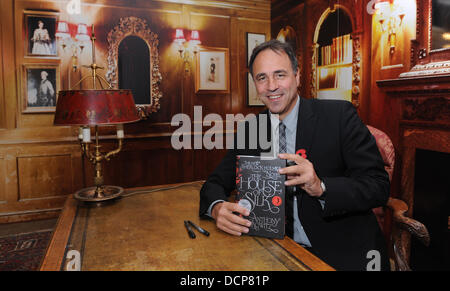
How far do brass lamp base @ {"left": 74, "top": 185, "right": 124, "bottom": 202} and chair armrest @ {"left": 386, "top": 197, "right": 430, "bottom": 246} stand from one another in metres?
1.58

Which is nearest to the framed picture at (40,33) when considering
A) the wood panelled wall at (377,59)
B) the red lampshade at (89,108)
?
the red lampshade at (89,108)

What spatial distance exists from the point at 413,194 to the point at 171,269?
262 cm

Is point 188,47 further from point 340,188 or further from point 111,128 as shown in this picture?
point 340,188

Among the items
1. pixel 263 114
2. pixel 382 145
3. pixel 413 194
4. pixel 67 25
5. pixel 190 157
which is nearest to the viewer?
pixel 263 114

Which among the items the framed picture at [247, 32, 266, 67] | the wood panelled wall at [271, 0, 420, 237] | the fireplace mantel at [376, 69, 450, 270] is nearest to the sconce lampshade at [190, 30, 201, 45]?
the framed picture at [247, 32, 266, 67]

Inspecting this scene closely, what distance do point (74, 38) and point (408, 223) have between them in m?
4.55

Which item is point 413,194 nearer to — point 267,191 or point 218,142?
point 267,191

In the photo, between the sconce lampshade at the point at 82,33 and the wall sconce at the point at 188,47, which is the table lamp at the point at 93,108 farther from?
the wall sconce at the point at 188,47

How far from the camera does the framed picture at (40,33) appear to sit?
4277 mm

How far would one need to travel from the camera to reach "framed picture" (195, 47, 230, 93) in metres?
5.21

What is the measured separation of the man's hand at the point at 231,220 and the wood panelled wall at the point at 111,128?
Result: 12.1 ft

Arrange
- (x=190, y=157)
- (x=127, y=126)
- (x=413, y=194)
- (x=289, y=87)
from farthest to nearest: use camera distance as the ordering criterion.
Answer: (x=190, y=157) < (x=127, y=126) < (x=413, y=194) < (x=289, y=87)

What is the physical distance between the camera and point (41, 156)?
4.43 meters

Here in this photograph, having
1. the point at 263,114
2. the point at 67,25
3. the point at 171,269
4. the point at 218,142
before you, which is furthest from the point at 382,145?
the point at 67,25
